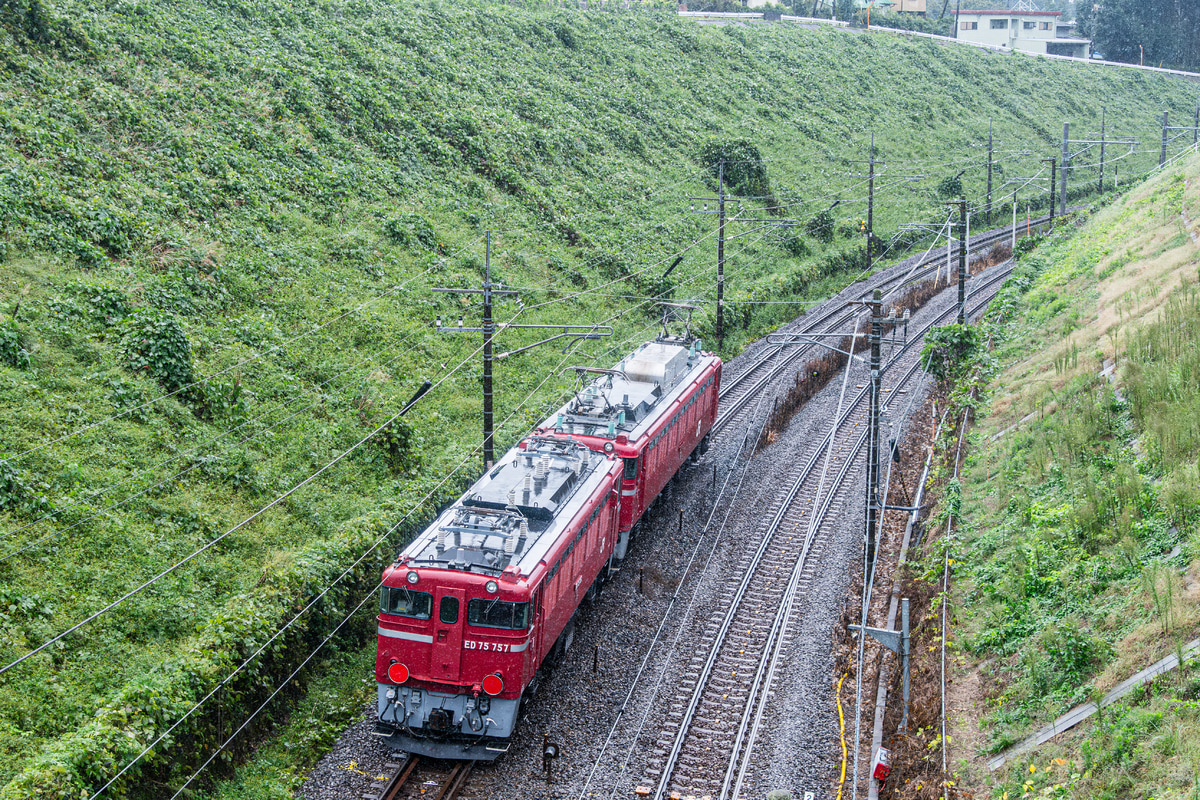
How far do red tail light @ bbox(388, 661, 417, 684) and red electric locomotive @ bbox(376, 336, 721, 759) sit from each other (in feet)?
0.05

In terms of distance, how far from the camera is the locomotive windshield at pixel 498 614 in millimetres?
16109

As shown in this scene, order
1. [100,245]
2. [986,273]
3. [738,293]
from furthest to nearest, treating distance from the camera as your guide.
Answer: [986,273]
[738,293]
[100,245]

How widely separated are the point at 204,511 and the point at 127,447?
2187 millimetres

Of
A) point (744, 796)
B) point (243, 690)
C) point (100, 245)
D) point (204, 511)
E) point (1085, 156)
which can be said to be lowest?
point (744, 796)

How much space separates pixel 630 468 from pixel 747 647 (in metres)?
4.77

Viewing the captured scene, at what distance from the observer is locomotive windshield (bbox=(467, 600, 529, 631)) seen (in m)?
16.1

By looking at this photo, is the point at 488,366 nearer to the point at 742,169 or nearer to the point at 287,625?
the point at 287,625

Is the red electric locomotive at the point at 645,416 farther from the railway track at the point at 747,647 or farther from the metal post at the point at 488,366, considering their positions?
the railway track at the point at 747,647

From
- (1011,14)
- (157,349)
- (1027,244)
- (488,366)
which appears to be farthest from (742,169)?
(1011,14)

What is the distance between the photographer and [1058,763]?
1345 cm

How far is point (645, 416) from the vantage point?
2459 centimetres

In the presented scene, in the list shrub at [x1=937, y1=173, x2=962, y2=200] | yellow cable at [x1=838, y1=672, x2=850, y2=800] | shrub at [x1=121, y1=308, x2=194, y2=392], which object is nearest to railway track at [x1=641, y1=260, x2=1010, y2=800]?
yellow cable at [x1=838, y1=672, x2=850, y2=800]

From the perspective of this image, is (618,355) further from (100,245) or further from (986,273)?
(986,273)

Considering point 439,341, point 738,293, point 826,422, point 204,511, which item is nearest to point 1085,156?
point 738,293
